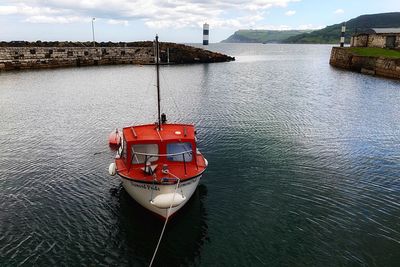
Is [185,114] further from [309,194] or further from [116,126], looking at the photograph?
[309,194]

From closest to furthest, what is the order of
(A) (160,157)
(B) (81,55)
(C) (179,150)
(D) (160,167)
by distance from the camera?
(D) (160,167), (A) (160,157), (C) (179,150), (B) (81,55)

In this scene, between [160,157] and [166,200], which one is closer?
[166,200]

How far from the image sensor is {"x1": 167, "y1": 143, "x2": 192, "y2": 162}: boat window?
700 inches

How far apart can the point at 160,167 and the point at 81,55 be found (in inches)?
3445

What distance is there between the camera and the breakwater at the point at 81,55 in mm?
83875

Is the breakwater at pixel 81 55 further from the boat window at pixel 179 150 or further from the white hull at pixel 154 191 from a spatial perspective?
the white hull at pixel 154 191

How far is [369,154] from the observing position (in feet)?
83.1

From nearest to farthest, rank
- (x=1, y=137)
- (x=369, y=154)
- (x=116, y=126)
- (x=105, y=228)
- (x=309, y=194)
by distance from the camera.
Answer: (x=105, y=228) → (x=309, y=194) → (x=369, y=154) → (x=1, y=137) → (x=116, y=126)

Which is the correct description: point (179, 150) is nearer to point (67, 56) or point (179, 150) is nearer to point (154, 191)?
point (154, 191)

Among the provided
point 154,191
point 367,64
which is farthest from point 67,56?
point 154,191

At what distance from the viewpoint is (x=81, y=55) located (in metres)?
95.1

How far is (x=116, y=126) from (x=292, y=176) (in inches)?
770

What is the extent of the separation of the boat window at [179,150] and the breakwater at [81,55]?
6009cm

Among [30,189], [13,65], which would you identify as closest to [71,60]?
[13,65]
